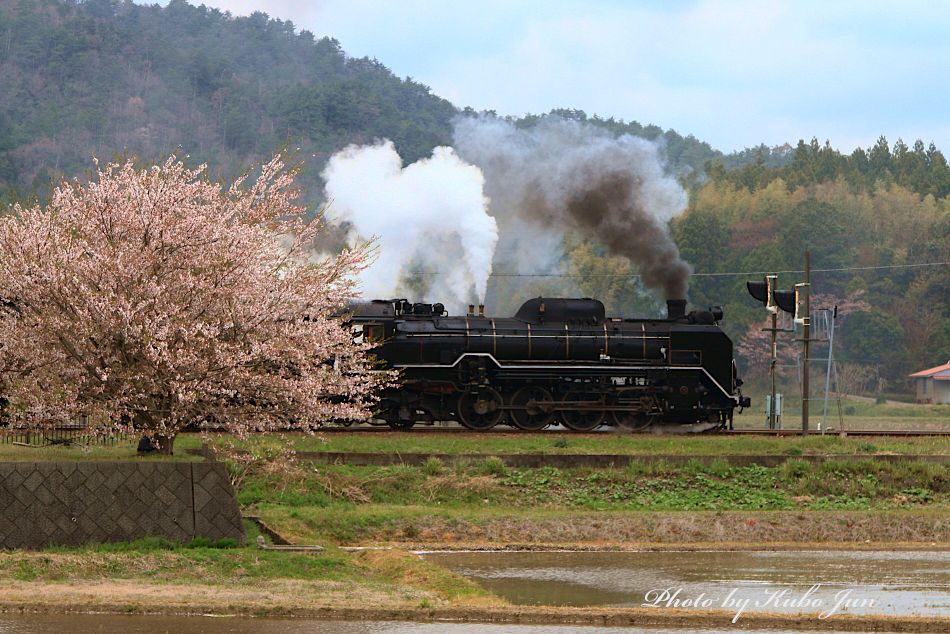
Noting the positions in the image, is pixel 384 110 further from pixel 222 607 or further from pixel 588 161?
pixel 222 607

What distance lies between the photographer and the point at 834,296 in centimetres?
9306

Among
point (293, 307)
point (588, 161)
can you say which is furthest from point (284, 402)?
point (588, 161)

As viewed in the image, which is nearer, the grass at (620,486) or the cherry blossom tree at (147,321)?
the cherry blossom tree at (147,321)

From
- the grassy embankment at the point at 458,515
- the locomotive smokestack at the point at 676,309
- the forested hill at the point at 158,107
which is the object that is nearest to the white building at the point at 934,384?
the forested hill at the point at 158,107

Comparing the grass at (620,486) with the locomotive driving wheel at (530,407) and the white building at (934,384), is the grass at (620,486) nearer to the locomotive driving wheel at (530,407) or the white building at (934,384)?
the locomotive driving wheel at (530,407)

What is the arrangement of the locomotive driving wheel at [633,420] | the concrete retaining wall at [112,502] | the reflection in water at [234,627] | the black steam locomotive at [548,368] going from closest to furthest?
1. the reflection in water at [234,627]
2. the concrete retaining wall at [112,502]
3. the black steam locomotive at [548,368]
4. the locomotive driving wheel at [633,420]

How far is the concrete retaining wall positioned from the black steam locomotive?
1483cm

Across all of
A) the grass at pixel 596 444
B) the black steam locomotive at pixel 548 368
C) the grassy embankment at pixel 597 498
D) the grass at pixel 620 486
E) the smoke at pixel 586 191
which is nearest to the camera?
the grassy embankment at pixel 597 498

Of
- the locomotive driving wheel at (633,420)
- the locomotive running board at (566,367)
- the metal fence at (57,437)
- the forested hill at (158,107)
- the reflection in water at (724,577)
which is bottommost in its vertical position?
the reflection in water at (724,577)

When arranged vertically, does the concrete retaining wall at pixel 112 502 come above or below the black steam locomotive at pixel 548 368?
below

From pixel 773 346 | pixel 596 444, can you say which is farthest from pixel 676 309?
pixel 596 444

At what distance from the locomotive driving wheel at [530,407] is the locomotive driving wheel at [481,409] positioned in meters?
0.42

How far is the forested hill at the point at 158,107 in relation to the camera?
12062 centimetres

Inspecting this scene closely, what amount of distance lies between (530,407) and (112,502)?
56.4 feet
